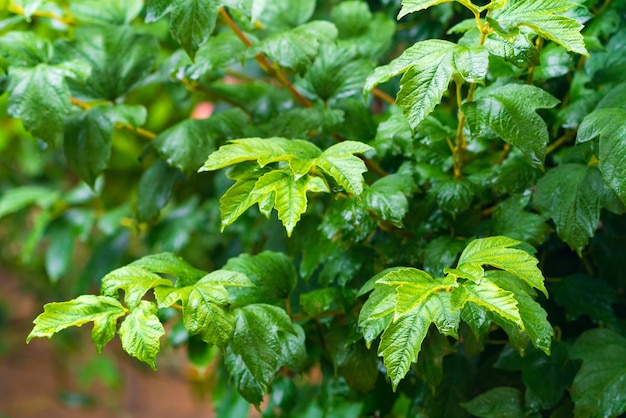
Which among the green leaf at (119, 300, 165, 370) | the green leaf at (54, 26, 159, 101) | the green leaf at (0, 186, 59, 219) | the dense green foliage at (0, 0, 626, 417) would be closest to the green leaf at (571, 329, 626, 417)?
the dense green foliage at (0, 0, 626, 417)

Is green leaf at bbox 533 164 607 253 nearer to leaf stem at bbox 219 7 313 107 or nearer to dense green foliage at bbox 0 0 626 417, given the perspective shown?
dense green foliage at bbox 0 0 626 417

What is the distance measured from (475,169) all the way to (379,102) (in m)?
0.51

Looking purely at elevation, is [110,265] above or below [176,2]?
below

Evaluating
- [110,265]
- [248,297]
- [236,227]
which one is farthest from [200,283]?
[110,265]

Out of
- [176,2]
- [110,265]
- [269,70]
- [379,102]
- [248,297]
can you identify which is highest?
[176,2]

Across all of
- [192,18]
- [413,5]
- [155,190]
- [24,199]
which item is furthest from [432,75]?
[24,199]

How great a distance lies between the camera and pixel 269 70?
1012 millimetres

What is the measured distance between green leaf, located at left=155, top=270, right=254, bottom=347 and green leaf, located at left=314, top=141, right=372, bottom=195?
0.15 metres

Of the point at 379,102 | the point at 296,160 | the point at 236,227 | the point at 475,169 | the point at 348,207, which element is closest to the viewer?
the point at 296,160

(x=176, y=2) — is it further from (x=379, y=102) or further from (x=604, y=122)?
(x=379, y=102)

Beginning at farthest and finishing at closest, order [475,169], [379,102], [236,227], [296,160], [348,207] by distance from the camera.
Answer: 1. [379,102]
2. [236,227]
3. [475,169]
4. [348,207]
5. [296,160]

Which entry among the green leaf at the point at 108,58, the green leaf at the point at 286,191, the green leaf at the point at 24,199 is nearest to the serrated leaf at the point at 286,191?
the green leaf at the point at 286,191

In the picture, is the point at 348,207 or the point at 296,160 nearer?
the point at 296,160

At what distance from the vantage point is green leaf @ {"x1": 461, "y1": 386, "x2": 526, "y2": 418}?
874 millimetres
